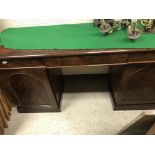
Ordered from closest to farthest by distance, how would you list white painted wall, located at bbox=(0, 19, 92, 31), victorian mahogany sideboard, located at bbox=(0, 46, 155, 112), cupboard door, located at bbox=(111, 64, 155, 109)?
victorian mahogany sideboard, located at bbox=(0, 46, 155, 112) < cupboard door, located at bbox=(111, 64, 155, 109) < white painted wall, located at bbox=(0, 19, 92, 31)

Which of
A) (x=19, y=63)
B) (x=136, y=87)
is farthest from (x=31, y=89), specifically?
(x=136, y=87)

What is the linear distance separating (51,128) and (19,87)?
0.45 meters

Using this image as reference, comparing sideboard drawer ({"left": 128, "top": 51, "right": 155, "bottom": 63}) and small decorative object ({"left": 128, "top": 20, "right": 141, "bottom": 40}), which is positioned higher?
small decorative object ({"left": 128, "top": 20, "right": 141, "bottom": 40})

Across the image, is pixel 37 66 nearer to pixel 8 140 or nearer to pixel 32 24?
pixel 32 24

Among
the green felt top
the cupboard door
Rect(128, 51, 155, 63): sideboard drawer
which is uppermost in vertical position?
the green felt top

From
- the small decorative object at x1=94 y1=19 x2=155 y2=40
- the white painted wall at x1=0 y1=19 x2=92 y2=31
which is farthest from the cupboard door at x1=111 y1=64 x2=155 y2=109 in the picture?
the white painted wall at x1=0 y1=19 x2=92 y2=31

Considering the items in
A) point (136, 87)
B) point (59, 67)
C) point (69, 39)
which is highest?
point (69, 39)

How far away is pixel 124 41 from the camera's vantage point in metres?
1.19

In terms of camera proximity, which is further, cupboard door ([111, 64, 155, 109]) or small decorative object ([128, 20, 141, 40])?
cupboard door ([111, 64, 155, 109])

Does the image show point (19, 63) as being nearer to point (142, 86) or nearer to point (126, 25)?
point (126, 25)

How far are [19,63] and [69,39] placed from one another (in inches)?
14.8

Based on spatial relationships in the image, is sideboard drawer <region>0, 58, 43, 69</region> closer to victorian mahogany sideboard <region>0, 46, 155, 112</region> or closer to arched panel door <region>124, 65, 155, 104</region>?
victorian mahogany sideboard <region>0, 46, 155, 112</region>

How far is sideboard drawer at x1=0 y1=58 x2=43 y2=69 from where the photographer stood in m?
1.19

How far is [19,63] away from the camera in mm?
1212
